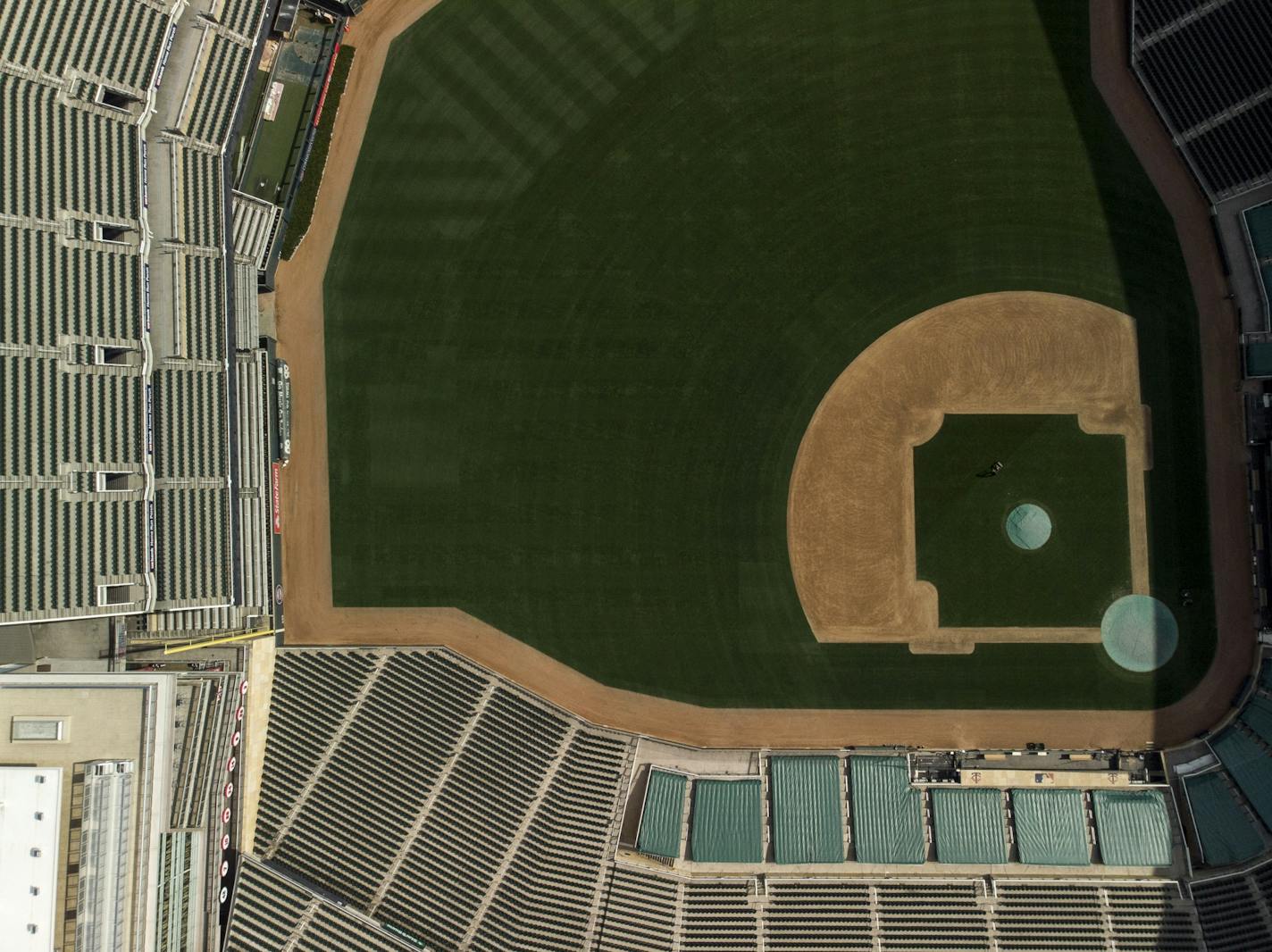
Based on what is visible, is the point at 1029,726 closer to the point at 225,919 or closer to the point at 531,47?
the point at 225,919

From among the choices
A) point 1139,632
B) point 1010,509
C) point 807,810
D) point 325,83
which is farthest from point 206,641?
point 1139,632

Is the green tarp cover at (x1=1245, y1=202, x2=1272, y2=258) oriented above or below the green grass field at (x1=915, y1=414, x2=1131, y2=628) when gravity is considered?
above

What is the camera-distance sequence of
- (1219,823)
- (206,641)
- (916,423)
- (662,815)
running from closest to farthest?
(206,641), (1219,823), (662,815), (916,423)

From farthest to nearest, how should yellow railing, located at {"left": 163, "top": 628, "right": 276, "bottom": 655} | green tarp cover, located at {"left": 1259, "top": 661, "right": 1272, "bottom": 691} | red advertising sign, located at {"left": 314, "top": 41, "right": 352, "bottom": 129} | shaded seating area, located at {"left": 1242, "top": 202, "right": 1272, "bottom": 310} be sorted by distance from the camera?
1. red advertising sign, located at {"left": 314, "top": 41, "right": 352, "bottom": 129}
2. shaded seating area, located at {"left": 1242, "top": 202, "right": 1272, "bottom": 310}
3. green tarp cover, located at {"left": 1259, "top": 661, "right": 1272, "bottom": 691}
4. yellow railing, located at {"left": 163, "top": 628, "right": 276, "bottom": 655}

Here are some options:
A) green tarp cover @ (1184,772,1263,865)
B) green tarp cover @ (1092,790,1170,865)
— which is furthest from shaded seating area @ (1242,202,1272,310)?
green tarp cover @ (1092,790,1170,865)

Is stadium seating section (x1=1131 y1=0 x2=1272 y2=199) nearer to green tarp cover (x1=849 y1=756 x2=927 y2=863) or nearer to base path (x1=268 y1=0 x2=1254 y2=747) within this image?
base path (x1=268 y1=0 x2=1254 y2=747)

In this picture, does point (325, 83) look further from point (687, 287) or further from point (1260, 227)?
point (1260, 227)

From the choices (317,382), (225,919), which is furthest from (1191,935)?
(317,382)
